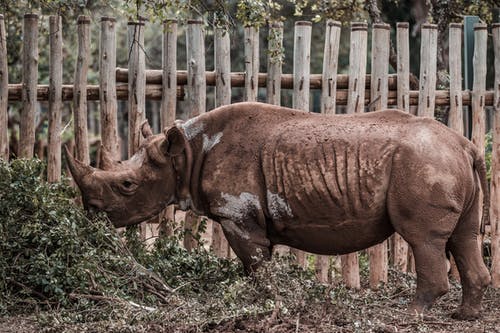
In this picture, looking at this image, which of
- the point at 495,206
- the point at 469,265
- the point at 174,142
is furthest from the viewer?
the point at 495,206

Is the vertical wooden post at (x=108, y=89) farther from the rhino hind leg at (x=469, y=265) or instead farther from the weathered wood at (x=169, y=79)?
the rhino hind leg at (x=469, y=265)

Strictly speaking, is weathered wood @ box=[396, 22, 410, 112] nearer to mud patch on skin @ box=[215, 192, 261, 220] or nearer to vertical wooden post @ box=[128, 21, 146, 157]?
vertical wooden post @ box=[128, 21, 146, 157]

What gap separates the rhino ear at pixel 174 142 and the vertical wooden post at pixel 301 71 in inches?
71.6

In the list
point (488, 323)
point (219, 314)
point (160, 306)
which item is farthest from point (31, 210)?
point (488, 323)

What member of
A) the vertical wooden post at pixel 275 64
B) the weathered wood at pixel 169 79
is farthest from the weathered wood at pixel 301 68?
the weathered wood at pixel 169 79

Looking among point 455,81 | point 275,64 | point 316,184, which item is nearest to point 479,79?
point 455,81

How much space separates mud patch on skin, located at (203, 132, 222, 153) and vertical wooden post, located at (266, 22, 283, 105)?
1296 mm

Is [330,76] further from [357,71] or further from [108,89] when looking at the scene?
[108,89]

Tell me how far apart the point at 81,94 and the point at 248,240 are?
87.3 inches

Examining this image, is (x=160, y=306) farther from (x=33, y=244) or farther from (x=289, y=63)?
(x=289, y=63)

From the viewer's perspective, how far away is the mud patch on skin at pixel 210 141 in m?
7.75

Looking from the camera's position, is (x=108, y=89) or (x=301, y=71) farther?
(x=301, y=71)

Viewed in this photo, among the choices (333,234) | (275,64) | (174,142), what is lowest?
(333,234)

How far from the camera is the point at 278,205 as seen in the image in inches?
297
